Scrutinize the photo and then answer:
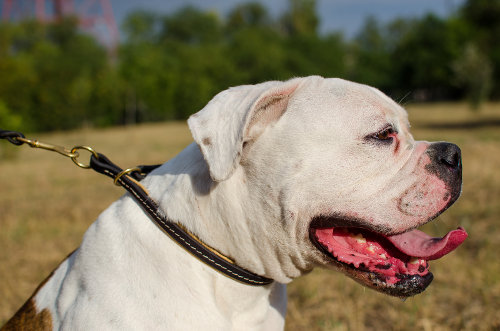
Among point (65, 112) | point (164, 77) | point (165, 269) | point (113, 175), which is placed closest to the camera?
point (165, 269)

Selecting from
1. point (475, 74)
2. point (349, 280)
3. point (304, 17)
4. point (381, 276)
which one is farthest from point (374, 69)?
point (381, 276)

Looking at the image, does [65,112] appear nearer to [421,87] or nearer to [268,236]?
[268,236]

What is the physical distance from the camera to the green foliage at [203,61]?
28953 millimetres

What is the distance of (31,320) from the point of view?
2.17 meters

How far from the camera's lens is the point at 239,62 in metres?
49.2

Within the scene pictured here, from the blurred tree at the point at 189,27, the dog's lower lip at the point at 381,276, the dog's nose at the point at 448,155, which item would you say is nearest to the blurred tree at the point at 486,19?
the dog's nose at the point at 448,155

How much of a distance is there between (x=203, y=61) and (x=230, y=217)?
43.7 meters

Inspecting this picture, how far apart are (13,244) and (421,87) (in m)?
52.8

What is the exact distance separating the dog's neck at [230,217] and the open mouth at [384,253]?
20 cm

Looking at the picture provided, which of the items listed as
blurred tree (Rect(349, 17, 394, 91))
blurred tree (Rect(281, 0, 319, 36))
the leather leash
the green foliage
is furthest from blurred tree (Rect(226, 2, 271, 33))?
the leather leash

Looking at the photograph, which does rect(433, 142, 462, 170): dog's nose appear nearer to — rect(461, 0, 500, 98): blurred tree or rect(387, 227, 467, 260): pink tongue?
rect(387, 227, 467, 260): pink tongue

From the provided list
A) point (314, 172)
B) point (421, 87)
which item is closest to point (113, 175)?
point (314, 172)

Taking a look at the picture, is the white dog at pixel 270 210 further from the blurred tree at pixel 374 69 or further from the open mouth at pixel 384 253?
the blurred tree at pixel 374 69

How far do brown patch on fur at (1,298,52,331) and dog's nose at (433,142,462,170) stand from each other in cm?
203
